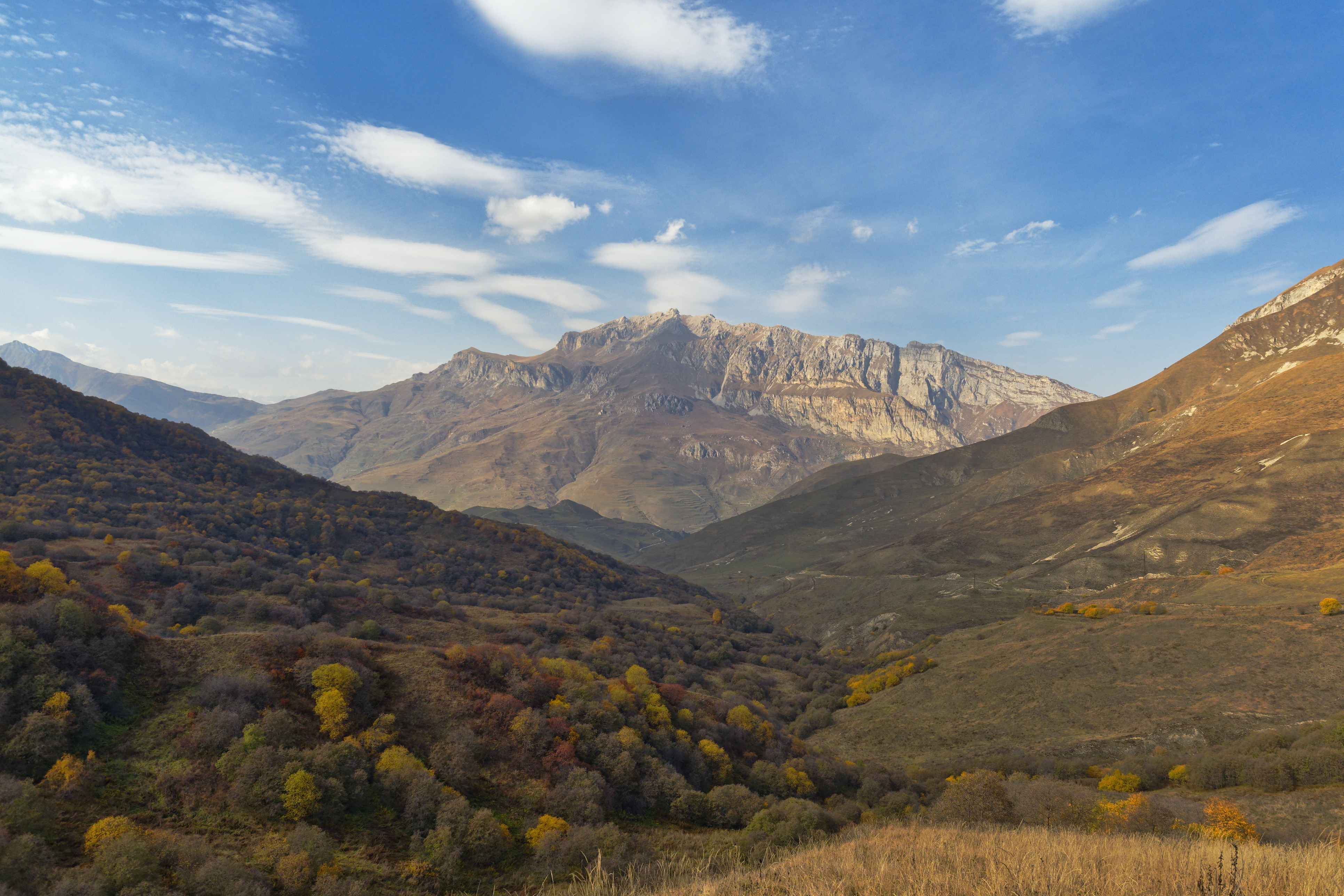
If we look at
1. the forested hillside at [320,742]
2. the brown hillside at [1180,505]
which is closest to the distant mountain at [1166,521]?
the brown hillside at [1180,505]

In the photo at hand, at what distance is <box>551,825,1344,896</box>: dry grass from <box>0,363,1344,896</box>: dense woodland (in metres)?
9.37

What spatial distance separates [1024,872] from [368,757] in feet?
87.8

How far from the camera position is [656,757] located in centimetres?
3309

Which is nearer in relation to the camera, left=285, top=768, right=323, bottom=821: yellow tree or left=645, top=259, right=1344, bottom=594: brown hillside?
left=285, top=768, right=323, bottom=821: yellow tree

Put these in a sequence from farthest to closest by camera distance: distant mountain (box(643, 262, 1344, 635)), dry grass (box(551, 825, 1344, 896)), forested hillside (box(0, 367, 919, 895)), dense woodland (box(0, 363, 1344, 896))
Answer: distant mountain (box(643, 262, 1344, 635))
dense woodland (box(0, 363, 1344, 896))
forested hillside (box(0, 367, 919, 895))
dry grass (box(551, 825, 1344, 896))

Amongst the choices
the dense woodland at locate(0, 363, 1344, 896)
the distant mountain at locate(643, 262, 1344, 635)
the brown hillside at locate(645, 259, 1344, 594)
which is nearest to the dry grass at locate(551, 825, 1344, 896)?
the dense woodland at locate(0, 363, 1344, 896)

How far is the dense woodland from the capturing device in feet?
64.6

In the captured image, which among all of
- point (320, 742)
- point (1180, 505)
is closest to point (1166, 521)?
point (1180, 505)

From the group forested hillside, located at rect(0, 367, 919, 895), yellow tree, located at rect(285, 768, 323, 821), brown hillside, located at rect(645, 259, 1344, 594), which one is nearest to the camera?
forested hillside, located at rect(0, 367, 919, 895)

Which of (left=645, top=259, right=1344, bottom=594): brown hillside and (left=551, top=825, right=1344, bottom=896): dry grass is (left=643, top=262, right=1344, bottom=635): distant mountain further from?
(left=551, top=825, right=1344, bottom=896): dry grass

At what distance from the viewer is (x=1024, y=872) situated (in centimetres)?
897

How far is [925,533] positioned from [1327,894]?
177m

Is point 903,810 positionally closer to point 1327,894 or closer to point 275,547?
point 1327,894

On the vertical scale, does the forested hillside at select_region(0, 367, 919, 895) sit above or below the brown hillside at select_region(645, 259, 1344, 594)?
below
